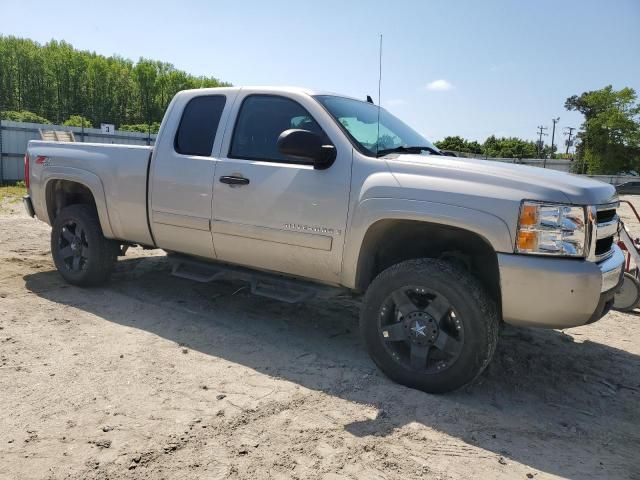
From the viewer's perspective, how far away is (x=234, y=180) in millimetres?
4262

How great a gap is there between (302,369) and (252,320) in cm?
116

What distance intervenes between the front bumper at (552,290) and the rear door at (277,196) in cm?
120

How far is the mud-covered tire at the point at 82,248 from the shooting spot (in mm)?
5426

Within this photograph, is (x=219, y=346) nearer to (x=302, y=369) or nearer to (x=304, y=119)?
(x=302, y=369)

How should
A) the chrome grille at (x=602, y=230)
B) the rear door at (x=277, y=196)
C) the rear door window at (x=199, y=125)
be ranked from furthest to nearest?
the rear door window at (x=199, y=125)
the rear door at (x=277, y=196)
the chrome grille at (x=602, y=230)

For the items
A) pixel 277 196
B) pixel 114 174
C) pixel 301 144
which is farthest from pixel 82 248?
pixel 301 144

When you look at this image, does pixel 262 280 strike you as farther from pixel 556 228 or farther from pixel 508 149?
pixel 508 149

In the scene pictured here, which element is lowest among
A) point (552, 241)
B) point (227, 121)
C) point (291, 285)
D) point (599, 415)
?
point (599, 415)

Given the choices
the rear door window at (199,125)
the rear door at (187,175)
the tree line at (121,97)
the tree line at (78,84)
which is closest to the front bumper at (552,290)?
the rear door at (187,175)

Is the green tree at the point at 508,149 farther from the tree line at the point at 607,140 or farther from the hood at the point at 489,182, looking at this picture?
the hood at the point at 489,182

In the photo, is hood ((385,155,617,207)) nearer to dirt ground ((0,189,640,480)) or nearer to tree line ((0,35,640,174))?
dirt ground ((0,189,640,480))

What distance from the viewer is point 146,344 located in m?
4.19

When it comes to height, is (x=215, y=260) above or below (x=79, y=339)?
above

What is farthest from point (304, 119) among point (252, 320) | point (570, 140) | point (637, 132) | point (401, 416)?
point (570, 140)
